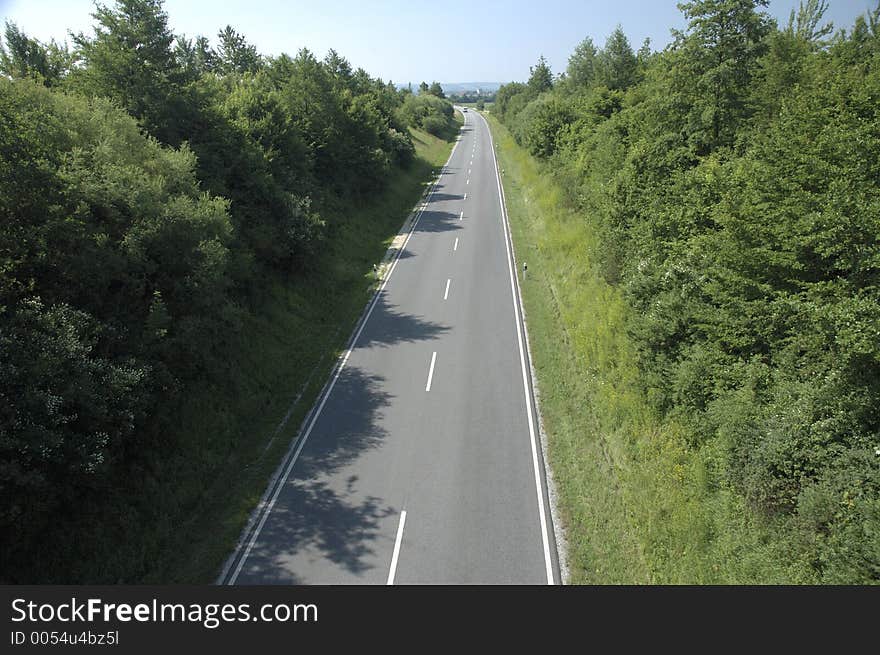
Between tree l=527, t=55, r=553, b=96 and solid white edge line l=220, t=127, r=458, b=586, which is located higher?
tree l=527, t=55, r=553, b=96

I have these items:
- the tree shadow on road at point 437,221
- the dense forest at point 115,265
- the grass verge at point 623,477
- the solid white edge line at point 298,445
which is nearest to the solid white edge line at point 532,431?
the grass verge at point 623,477

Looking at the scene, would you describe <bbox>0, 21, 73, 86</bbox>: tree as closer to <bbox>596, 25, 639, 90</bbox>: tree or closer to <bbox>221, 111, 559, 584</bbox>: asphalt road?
<bbox>221, 111, 559, 584</bbox>: asphalt road

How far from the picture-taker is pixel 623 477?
43.1ft

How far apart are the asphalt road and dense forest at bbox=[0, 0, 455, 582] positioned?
314cm

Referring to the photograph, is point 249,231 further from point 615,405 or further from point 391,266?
point 615,405

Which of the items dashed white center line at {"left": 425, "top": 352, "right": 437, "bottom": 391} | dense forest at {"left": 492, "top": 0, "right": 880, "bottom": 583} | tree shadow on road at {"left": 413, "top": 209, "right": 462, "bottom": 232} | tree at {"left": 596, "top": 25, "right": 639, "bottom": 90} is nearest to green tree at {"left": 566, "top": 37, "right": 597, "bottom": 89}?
tree at {"left": 596, "top": 25, "right": 639, "bottom": 90}

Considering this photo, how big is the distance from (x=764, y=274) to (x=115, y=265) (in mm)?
17847

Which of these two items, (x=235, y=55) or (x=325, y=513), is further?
(x=235, y=55)

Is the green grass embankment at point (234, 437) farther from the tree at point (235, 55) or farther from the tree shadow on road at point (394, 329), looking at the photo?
the tree at point (235, 55)

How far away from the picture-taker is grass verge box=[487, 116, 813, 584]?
402 inches

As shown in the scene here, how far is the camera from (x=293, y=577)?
35.7 ft

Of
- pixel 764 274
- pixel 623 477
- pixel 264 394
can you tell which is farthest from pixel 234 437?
pixel 764 274

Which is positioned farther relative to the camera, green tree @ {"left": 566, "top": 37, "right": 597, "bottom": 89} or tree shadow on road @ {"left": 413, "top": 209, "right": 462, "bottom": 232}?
green tree @ {"left": 566, "top": 37, "right": 597, "bottom": 89}

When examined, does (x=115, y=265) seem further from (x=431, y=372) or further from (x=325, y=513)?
(x=431, y=372)
